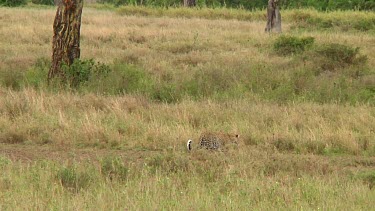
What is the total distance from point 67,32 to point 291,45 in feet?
23.3

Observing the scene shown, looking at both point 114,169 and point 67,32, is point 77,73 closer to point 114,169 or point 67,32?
point 67,32

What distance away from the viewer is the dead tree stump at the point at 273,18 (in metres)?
24.1

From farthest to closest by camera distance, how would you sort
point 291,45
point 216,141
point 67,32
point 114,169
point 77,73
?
point 291,45, point 67,32, point 77,73, point 216,141, point 114,169

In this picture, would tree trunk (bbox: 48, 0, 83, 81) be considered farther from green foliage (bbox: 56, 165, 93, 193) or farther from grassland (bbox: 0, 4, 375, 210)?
green foliage (bbox: 56, 165, 93, 193)

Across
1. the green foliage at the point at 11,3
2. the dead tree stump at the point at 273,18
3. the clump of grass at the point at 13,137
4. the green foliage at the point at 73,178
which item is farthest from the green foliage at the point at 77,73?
the green foliage at the point at 11,3

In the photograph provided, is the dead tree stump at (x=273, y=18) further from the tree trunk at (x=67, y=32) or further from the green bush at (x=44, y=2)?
the green bush at (x=44, y=2)

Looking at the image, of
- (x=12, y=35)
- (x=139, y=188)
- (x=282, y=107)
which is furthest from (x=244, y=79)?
(x=12, y=35)

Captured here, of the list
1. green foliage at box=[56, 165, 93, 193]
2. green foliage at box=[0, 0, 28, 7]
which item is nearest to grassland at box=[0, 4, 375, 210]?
green foliage at box=[56, 165, 93, 193]

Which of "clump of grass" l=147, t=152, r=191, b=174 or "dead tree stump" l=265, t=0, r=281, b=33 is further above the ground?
"clump of grass" l=147, t=152, r=191, b=174

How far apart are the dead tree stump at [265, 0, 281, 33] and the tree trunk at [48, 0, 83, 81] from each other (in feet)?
38.7

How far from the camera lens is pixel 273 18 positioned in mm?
24328

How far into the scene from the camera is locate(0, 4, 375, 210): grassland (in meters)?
6.27

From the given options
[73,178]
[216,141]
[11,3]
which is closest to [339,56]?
[216,141]

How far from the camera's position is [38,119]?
31.9ft
